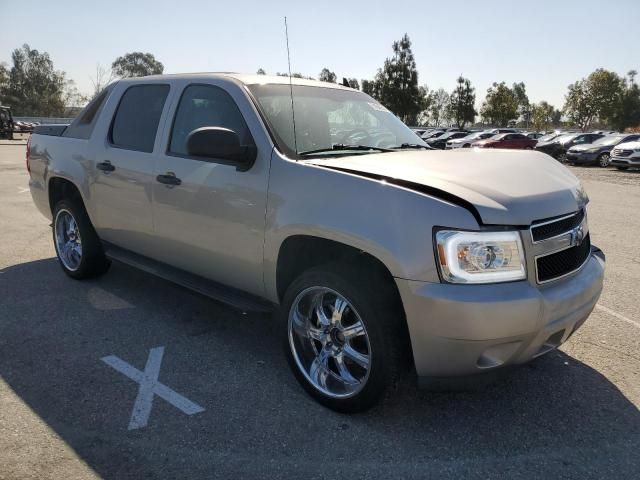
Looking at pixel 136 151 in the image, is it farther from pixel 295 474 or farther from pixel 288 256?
pixel 295 474

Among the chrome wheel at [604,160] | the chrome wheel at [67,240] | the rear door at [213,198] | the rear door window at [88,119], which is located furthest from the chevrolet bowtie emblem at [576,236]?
the chrome wheel at [604,160]

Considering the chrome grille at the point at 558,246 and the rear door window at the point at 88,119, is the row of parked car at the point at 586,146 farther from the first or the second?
the chrome grille at the point at 558,246

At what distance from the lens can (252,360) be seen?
3.74 m

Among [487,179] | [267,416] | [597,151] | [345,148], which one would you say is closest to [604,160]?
[597,151]

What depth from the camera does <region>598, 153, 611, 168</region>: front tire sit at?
24922 millimetres

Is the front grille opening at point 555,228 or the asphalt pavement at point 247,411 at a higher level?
the front grille opening at point 555,228

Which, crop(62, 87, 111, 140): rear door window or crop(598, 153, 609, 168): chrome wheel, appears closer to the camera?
crop(62, 87, 111, 140): rear door window

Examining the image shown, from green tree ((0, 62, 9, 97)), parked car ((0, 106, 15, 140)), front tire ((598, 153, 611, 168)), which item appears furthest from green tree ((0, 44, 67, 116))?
front tire ((598, 153, 611, 168))

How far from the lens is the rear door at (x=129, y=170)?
4.20 m

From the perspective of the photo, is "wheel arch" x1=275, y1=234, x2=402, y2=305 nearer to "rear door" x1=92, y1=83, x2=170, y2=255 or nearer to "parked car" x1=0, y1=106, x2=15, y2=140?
"rear door" x1=92, y1=83, x2=170, y2=255

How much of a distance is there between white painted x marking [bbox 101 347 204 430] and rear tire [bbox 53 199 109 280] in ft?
5.74

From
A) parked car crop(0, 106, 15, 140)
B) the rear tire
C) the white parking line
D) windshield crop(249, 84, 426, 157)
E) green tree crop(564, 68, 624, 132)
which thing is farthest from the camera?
green tree crop(564, 68, 624, 132)

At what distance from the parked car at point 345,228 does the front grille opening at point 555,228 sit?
0.5 inches

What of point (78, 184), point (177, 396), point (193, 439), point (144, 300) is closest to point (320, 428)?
point (193, 439)
